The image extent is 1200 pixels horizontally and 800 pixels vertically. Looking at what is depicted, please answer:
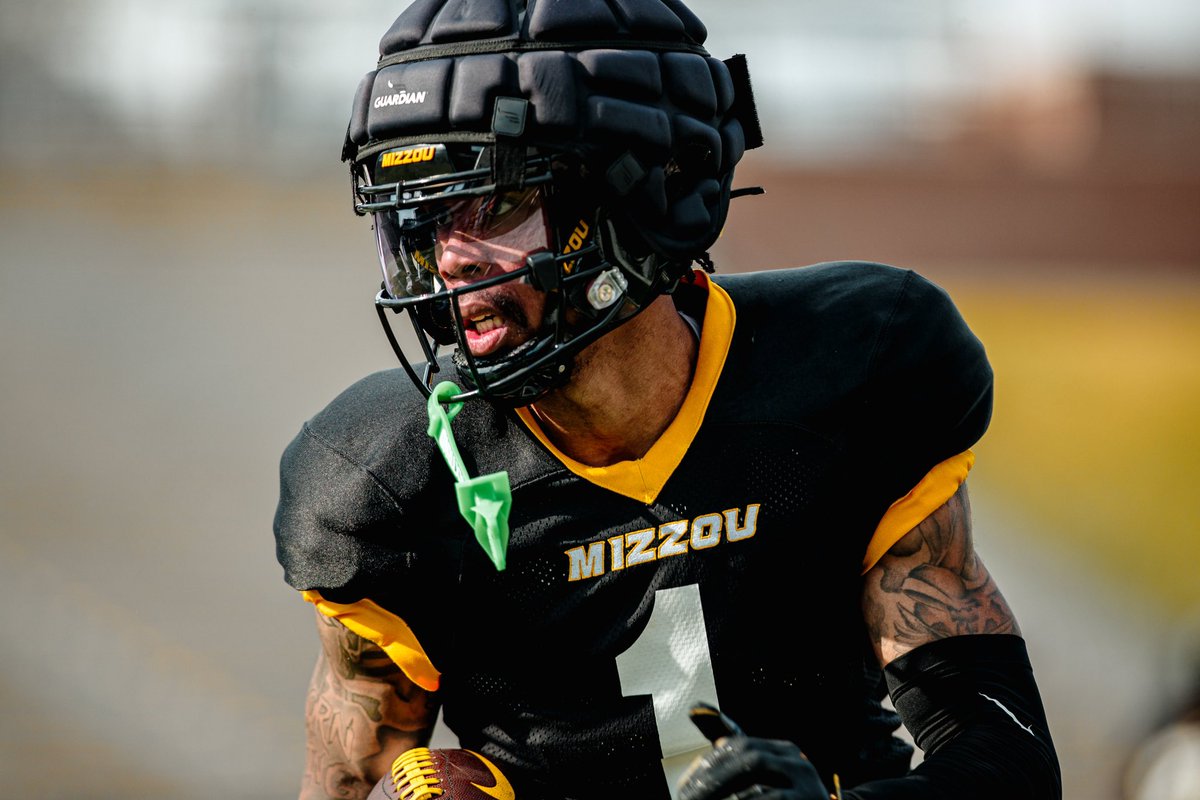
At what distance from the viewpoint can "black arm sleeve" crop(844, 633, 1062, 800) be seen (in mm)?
2299

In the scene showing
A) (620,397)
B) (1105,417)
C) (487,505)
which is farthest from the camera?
(1105,417)

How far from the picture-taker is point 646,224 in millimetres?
2520

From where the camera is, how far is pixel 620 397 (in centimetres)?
262

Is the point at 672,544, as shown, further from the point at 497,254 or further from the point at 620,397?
the point at 497,254

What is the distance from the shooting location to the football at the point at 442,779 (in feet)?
8.41

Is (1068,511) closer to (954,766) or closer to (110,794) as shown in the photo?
(110,794)

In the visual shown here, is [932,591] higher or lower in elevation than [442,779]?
higher

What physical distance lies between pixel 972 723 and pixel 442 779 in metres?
0.88

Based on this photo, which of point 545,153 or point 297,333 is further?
point 297,333

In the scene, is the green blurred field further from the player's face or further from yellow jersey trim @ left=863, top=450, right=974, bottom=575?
the player's face

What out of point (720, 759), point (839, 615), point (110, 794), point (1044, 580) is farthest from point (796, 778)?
point (1044, 580)

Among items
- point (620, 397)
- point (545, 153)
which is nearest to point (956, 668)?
point (620, 397)

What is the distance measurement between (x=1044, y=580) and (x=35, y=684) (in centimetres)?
555

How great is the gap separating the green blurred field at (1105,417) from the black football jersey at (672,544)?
664 centimetres
